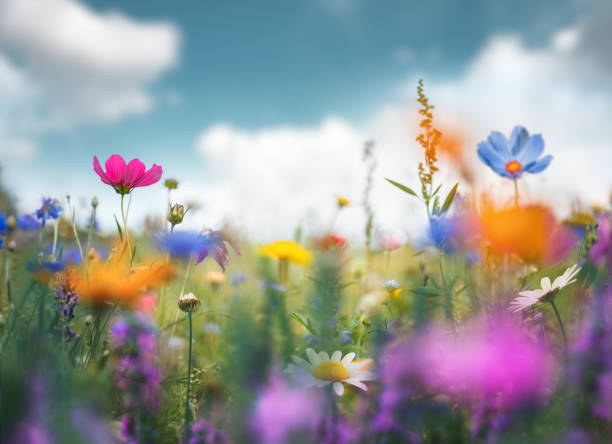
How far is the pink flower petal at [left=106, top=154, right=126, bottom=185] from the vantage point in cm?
98

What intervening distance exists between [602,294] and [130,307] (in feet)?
3.09

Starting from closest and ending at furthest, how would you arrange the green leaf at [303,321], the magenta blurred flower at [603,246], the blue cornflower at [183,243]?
1. the magenta blurred flower at [603,246]
2. the green leaf at [303,321]
3. the blue cornflower at [183,243]

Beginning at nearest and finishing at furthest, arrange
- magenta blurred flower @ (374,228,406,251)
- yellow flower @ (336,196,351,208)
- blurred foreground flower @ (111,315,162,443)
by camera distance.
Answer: blurred foreground flower @ (111,315,162,443)
magenta blurred flower @ (374,228,406,251)
yellow flower @ (336,196,351,208)

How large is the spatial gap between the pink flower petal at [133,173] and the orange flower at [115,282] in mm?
177

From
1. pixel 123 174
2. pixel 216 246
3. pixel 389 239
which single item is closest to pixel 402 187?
pixel 216 246

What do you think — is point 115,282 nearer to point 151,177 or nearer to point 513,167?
Result: point 151,177

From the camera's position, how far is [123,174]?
994 millimetres

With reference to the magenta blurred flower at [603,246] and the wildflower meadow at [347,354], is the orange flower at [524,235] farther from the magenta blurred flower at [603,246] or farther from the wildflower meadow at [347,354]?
the magenta blurred flower at [603,246]

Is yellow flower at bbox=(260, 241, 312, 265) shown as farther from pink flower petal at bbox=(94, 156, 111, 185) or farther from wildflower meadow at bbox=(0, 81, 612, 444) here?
pink flower petal at bbox=(94, 156, 111, 185)

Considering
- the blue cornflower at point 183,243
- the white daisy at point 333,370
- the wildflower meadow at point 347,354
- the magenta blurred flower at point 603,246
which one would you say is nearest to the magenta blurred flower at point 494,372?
the wildflower meadow at point 347,354

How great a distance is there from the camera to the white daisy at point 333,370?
A: 738mm

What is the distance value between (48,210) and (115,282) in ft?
2.59

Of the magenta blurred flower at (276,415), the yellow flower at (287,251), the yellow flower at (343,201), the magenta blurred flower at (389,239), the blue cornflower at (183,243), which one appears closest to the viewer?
the magenta blurred flower at (276,415)

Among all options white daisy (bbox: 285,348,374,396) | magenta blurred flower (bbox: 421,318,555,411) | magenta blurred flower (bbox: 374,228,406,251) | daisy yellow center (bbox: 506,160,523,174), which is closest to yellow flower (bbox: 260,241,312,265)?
magenta blurred flower (bbox: 374,228,406,251)
